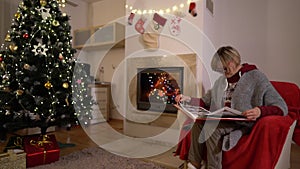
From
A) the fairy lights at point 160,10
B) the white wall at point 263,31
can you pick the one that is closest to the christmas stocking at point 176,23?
the fairy lights at point 160,10

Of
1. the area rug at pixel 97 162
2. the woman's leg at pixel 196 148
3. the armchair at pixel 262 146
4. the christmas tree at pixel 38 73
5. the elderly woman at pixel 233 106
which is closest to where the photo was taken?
the armchair at pixel 262 146

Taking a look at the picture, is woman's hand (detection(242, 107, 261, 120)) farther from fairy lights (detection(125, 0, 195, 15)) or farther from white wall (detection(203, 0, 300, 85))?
fairy lights (detection(125, 0, 195, 15))

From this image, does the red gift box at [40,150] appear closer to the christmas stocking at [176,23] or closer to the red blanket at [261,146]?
the red blanket at [261,146]

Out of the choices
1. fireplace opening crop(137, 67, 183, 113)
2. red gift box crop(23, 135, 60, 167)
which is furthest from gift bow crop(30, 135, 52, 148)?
fireplace opening crop(137, 67, 183, 113)

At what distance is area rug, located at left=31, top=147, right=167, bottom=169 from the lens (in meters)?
1.64

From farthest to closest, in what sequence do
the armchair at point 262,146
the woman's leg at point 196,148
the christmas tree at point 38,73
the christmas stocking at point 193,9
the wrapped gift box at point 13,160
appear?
1. the christmas stocking at point 193,9
2. the christmas tree at point 38,73
3. the wrapped gift box at point 13,160
4. the woman's leg at point 196,148
5. the armchair at point 262,146

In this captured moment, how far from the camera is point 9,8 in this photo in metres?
3.08

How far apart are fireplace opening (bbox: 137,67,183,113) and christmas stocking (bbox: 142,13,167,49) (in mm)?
304

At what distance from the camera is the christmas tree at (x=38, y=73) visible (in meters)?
1.87

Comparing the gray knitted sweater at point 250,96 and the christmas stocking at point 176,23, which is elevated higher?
the christmas stocking at point 176,23

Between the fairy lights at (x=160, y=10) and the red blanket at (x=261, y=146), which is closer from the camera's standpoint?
the red blanket at (x=261, y=146)

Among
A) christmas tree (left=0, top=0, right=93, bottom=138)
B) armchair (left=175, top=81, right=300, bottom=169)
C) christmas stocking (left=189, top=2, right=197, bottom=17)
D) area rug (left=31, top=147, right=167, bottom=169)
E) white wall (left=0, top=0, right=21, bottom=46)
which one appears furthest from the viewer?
white wall (left=0, top=0, right=21, bottom=46)

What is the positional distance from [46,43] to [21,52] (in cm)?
23

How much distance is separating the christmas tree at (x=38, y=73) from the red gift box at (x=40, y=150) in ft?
0.57
